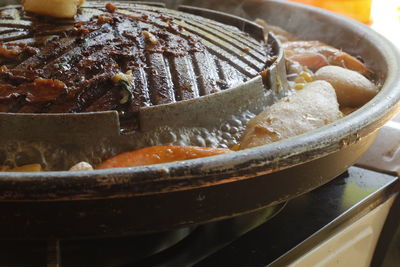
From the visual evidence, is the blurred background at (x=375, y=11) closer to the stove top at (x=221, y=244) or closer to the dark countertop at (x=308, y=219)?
the dark countertop at (x=308, y=219)

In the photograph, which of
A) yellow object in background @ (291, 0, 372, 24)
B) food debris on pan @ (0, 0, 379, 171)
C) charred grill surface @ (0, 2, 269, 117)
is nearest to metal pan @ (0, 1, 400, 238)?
food debris on pan @ (0, 0, 379, 171)

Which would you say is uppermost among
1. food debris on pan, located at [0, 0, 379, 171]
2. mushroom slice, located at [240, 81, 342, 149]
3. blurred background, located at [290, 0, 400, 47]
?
food debris on pan, located at [0, 0, 379, 171]

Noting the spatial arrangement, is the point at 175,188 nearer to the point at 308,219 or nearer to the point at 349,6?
the point at 308,219

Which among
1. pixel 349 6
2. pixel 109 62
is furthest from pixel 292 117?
pixel 349 6

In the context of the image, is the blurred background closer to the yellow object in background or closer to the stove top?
the yellow object in background

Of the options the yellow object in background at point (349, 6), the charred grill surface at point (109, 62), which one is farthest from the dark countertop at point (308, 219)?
the yellow object in background at point (349, 6)
